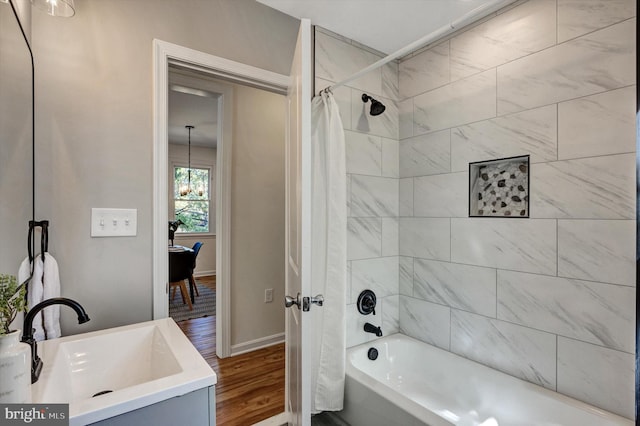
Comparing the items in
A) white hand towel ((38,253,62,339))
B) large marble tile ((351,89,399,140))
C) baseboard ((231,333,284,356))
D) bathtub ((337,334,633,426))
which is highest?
large marble tile ((351,89,399,140))

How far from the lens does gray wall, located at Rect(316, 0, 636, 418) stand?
1.44 metres

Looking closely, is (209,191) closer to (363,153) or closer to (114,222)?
(363,153)

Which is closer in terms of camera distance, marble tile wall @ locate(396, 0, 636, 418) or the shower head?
marble tile wall @ locate(396, 0, 636, 418)

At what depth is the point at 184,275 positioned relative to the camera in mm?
4094

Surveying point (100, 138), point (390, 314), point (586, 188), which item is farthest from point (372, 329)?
point (100, 138)

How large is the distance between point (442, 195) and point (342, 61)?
1137mm

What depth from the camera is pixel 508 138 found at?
180 centimetres

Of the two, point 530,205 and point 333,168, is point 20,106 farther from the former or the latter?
point 530,205

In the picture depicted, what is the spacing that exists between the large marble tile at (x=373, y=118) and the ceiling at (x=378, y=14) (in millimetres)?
394

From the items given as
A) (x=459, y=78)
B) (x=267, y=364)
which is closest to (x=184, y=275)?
(x=267, y=364)

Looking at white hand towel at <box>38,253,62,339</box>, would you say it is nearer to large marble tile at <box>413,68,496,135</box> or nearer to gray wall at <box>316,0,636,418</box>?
gray wall at <box>316,0,636,418</box>


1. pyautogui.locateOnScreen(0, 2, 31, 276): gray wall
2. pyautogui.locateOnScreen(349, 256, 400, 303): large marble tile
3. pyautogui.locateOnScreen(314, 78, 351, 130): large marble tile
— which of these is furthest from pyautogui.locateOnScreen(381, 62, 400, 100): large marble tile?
pyautogui.locateOnScreen(0, 2, 31, 276): gray wall

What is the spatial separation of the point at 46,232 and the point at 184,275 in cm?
301

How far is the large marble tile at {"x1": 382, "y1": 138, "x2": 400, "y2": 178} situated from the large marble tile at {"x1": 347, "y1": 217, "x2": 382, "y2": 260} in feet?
1.22
